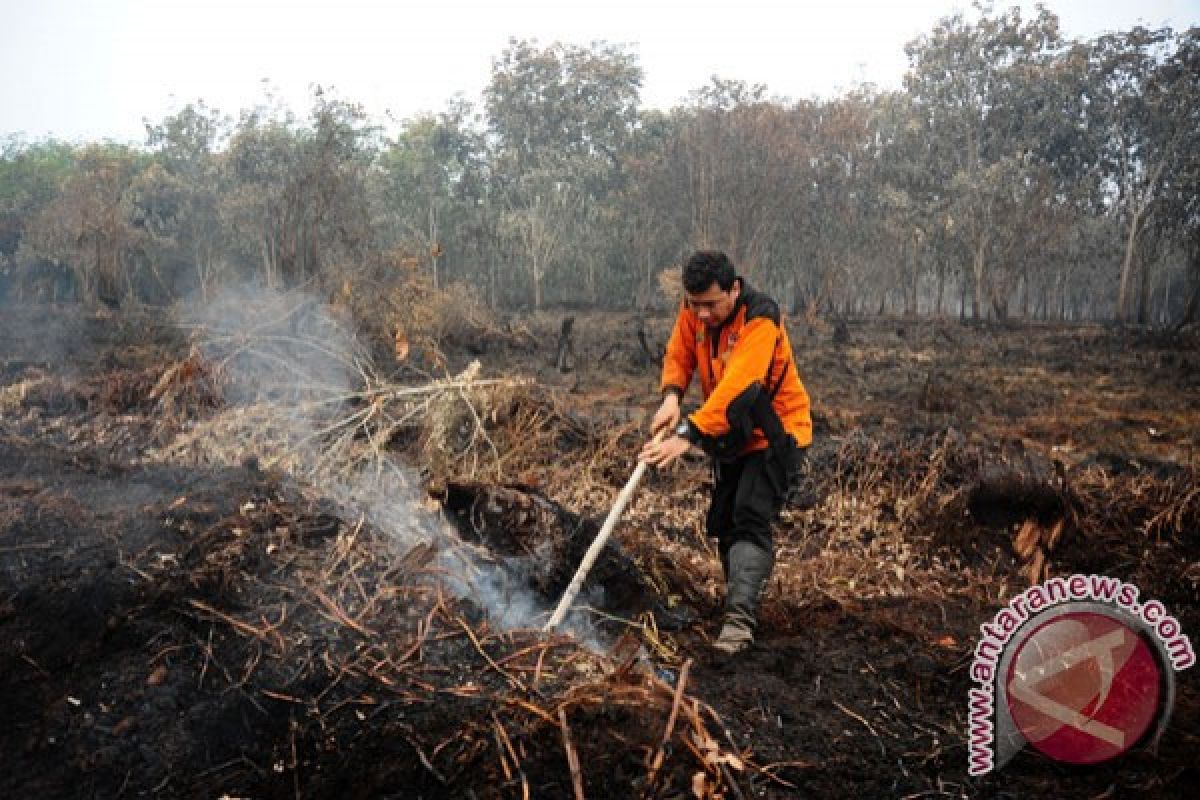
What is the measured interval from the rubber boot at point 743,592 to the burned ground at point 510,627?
10 centimetres

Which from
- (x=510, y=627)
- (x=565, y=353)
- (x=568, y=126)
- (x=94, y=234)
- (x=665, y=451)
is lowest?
(x=565, y=353)

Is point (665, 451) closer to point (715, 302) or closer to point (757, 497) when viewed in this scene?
point (757, 497)

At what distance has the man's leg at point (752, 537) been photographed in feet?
11.5

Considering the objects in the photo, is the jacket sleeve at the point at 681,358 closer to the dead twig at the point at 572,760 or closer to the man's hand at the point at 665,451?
the man's hand at the point at 665,451

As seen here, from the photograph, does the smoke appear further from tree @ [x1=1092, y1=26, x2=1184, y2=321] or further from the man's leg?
tree @ [x1=1092, y1=26, x2=1184, y2=321]

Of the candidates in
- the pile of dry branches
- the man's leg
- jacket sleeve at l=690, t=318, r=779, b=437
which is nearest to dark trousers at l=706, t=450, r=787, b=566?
the man's leg

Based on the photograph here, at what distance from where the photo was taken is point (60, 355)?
12.0 m

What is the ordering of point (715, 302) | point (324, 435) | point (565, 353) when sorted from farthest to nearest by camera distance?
point (565, 353), point (324, 435), point (715, 302)

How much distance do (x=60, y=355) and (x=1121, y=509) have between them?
1354 cm

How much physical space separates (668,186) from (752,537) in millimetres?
23561

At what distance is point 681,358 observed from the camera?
3881 millimetres

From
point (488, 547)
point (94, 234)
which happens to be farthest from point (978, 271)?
point (488, 547)

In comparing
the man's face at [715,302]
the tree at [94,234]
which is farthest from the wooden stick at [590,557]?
the tree at [94,234]

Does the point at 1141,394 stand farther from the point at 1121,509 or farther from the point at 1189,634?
the point at 1189,634
